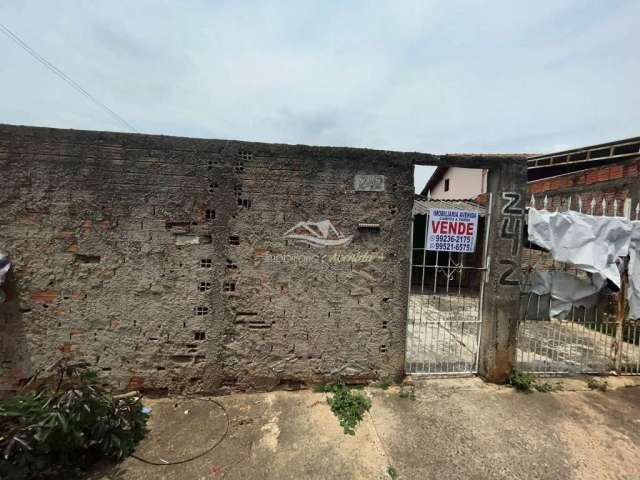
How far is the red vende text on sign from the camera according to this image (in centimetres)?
321

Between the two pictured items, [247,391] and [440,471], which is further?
[247,391]

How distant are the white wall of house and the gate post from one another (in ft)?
32.2

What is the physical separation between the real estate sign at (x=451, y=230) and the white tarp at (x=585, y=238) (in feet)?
2.51

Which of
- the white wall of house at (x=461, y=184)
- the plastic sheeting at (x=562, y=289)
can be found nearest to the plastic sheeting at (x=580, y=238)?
the plastic sheeting at (x=562, y=289)

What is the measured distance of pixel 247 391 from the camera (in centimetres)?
306

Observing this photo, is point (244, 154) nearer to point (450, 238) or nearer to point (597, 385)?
point (450, 238)

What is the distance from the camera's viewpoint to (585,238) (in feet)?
10.7

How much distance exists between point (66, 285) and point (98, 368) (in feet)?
3.02

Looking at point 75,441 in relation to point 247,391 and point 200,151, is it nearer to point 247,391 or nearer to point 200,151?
point 247,391

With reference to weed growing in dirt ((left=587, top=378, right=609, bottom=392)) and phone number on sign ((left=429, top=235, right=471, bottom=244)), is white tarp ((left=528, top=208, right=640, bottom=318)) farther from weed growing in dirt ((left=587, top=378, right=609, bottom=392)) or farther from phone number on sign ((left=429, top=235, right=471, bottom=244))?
weed growing in dirt ((left=587, top=378, right=609, bottom=392))

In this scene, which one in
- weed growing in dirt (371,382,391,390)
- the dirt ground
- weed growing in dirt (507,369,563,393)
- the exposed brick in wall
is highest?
the exposed brick in wall

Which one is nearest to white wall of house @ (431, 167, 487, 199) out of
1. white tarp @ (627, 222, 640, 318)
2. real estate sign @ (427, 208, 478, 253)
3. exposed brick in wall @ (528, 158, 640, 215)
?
exposed brick in wall @ (528, 158, 640, 215)

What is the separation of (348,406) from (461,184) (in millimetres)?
14207

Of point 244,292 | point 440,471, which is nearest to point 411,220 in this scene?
point 244,292
